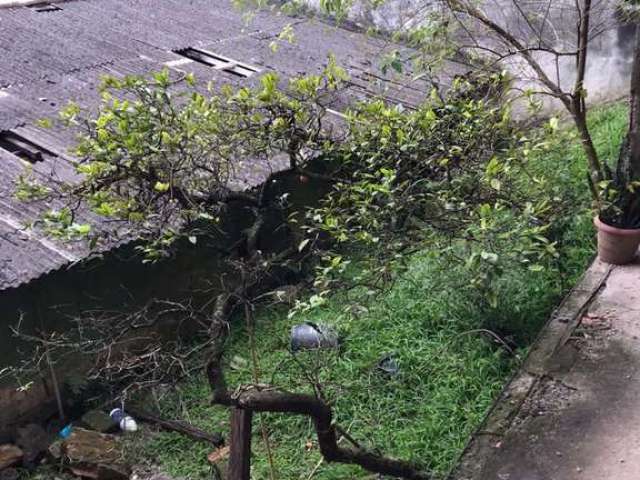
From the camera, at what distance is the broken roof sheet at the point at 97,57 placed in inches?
223

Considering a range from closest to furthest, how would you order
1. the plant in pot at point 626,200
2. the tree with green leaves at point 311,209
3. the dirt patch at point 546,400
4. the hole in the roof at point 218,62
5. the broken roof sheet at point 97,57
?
the tree with green leaves at point 311,209 < the dirt patch at point 546,400 < the broken roof sheet at point 97,57 < the plant in pot at point 626,200 < the hole in the roof at point 218,62

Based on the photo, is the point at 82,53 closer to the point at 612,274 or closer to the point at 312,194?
the point at 312,194

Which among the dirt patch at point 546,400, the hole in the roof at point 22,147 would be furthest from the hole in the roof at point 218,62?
the dirt patch at point 546,400

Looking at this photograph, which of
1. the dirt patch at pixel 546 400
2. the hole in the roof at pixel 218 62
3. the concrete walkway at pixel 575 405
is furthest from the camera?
the hole in the roof at pixel 218 62

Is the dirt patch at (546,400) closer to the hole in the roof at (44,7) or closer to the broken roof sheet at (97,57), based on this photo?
the broken roof sheet at (97,57)

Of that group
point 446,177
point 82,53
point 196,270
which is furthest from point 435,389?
point 82,53

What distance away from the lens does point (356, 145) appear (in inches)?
190

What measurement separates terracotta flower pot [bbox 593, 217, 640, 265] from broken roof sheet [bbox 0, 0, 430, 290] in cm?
307

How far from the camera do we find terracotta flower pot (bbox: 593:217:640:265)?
19.4 feet

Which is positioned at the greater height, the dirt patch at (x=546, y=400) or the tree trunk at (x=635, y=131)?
the tree trunk at (x=635, y=131)

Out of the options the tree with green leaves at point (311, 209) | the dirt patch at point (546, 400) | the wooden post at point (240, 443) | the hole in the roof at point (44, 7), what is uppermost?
the tree with green leaves at point (311, 209)

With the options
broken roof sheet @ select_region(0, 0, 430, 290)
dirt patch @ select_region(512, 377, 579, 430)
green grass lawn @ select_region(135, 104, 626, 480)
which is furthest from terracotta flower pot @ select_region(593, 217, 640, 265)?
broken roof sheet @ select_region(0, 0, 430, 290)

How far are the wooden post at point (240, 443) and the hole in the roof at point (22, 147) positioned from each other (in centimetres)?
392

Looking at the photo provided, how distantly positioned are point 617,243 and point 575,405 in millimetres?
1924
